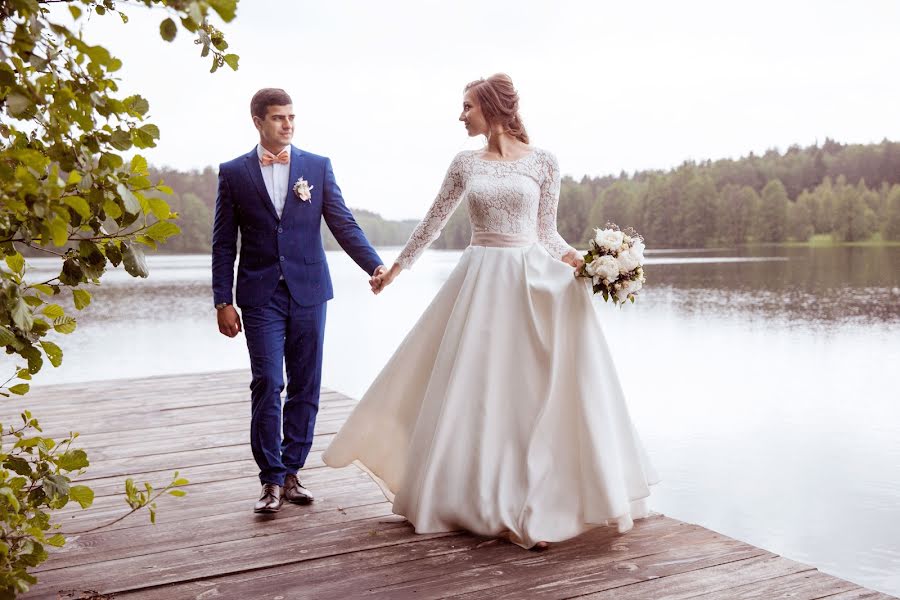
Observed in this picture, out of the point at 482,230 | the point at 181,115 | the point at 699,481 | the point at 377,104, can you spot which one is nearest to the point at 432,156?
the point at 377,104

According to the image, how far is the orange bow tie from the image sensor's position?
139 inches

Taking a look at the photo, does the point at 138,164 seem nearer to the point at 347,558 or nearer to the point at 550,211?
the point at 347,558

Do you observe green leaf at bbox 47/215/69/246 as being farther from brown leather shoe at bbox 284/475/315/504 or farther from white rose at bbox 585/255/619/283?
brown leather shoe at bbox 284/475/315/504

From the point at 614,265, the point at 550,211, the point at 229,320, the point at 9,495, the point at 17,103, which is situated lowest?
the point at 9,495

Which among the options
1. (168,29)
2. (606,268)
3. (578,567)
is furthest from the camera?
(606,268)

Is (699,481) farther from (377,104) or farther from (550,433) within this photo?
(377,104)

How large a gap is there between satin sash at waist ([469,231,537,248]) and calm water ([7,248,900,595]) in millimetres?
2910

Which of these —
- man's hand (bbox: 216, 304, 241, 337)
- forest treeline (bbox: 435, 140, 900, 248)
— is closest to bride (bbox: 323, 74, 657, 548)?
man's hand (bbox: 216, 304, 241, 337)

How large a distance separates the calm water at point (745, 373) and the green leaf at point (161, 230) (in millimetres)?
4317

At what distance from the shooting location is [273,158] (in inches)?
140

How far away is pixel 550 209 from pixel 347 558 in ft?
5.01

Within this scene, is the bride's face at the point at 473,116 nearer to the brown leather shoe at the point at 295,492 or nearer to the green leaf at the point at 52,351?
the brown leather shoe at the point at 295,492

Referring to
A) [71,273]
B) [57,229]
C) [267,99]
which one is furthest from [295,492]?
[57,229]

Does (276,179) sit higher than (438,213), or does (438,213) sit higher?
(276,179)
